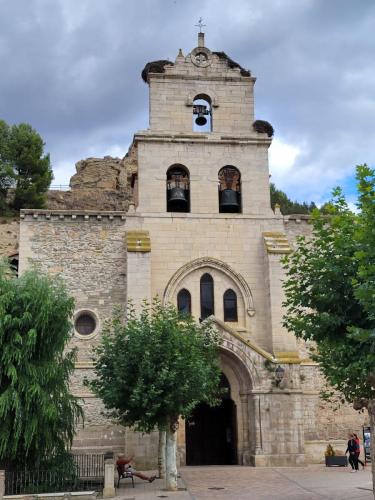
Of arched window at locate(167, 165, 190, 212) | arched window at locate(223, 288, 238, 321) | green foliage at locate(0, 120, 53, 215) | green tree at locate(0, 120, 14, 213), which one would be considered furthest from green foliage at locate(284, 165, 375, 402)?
green tree at locate(0, 120, 14, 213)

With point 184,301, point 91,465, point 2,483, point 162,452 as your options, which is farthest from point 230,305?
point 2,483

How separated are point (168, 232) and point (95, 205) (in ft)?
89.5

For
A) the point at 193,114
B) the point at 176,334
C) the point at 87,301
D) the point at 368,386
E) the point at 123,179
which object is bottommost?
the point at 368,386

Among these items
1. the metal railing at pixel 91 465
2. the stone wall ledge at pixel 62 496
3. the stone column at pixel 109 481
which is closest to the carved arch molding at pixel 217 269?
the metal railing at pixel 91 465

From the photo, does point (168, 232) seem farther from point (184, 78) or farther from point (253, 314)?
point (184, 78)

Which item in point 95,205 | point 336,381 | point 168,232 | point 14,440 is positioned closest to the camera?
point 336,381

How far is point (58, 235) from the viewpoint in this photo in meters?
25.0

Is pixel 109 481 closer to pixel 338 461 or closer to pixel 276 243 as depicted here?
pixel 338 461

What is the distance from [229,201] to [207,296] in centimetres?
407

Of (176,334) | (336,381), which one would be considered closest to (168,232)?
(176,334)

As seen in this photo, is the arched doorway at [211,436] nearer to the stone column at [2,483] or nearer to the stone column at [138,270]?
the stone column at [138,270]

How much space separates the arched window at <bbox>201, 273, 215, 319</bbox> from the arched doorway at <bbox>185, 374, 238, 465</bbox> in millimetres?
2882

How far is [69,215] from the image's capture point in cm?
2523

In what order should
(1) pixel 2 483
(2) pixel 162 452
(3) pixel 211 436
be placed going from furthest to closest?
(3) pixel 211 436 → (2) pixel 162 452 → (1) pixel 2 483
